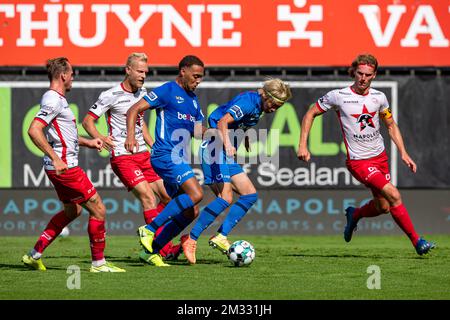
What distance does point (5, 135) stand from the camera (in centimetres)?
1780

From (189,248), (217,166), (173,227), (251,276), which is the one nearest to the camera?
(251,276)

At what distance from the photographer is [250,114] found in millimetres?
11867

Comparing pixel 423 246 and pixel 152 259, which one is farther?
pixel 423 246

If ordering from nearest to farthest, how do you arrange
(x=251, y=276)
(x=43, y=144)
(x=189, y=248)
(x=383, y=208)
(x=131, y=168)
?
(x=43, y=144), (x=251, y=276), (x=189, y=248), (x=131, y=168), (x=383, y=208)

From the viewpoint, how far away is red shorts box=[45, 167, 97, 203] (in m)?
10.8

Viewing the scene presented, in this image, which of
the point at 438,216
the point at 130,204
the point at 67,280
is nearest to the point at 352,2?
the point at 438,216

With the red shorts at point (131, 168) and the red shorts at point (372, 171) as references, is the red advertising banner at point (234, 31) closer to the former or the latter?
the red shorts at point (372, 171)

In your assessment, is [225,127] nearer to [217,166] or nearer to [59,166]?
[217,166]

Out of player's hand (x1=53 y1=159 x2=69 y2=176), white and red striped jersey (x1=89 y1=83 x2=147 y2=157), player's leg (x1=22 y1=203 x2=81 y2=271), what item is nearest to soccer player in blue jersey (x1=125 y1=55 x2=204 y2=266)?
player's leg (x1=22 y1=203 x2=81 y2=271)

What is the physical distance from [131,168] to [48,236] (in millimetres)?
1908

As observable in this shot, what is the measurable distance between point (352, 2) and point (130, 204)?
5272mm

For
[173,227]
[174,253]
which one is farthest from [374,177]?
A: [173,227]

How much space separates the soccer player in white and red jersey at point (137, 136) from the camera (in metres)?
12.7

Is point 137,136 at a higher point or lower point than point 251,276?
higher
